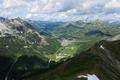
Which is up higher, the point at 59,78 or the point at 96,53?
the point at 96,53

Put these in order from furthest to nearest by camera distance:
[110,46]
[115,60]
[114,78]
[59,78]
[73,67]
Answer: [73,67], [59,78], [110,46], [115,60], [114,78]

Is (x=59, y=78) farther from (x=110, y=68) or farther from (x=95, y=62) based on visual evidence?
(x=110, y=68)

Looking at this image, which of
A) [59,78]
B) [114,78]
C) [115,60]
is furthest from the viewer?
[59,78]

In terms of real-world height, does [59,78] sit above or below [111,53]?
below

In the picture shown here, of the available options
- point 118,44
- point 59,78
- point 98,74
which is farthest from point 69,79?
point 118,44

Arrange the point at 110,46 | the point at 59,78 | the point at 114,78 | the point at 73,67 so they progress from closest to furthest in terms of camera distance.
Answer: the point at 114,78 → the point at 110,46 → the point at 59,78 → the point at 73,67

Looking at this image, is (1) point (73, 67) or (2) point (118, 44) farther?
(1) point (73, 67)

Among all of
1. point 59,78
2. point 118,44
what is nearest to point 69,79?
point 59,78

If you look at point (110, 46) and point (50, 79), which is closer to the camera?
point (110, 46)

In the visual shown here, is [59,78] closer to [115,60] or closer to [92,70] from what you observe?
[92,70]
